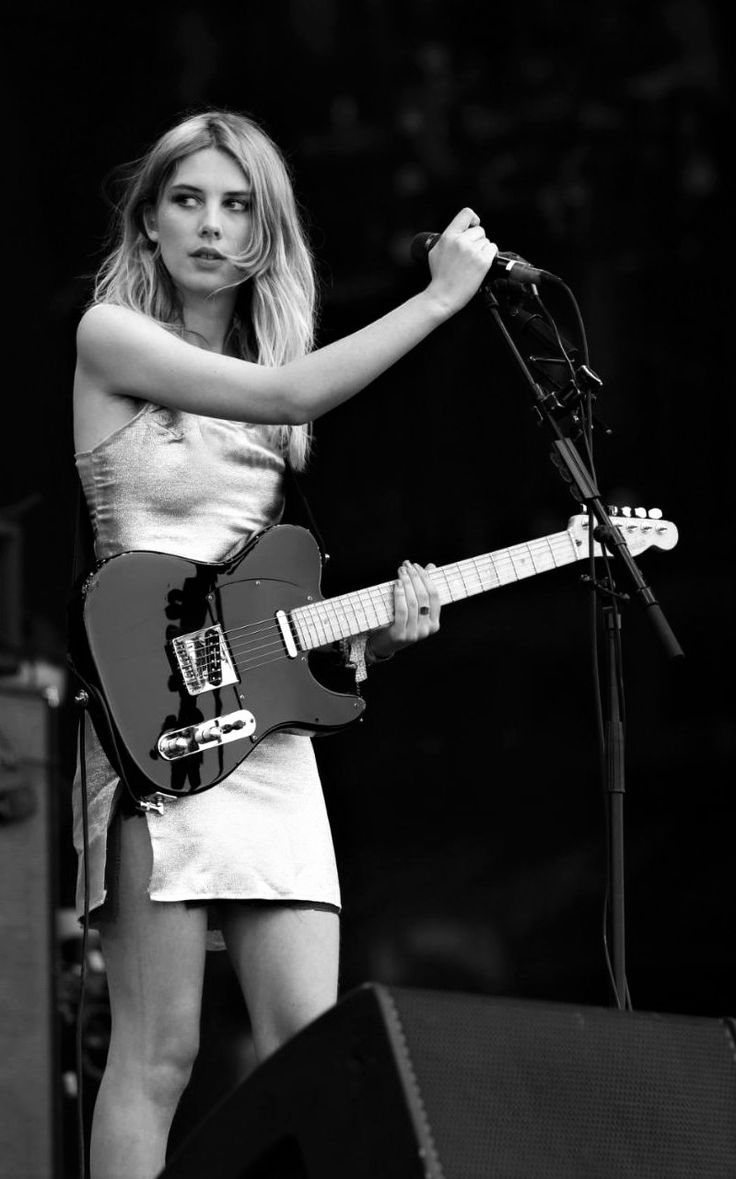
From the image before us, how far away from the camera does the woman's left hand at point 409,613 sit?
2484 mm

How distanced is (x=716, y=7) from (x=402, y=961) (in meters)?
2.50

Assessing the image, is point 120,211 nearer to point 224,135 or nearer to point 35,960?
point 224,135

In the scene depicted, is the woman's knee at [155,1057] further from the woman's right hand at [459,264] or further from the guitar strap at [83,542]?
the woman's right hand at [459,264]

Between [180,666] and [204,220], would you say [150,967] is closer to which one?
[180,666]

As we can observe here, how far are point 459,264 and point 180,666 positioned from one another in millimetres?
684

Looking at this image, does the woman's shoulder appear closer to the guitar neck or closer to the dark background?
the guitar neck

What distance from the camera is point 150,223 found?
8.50 ft

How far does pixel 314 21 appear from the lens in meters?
4.03

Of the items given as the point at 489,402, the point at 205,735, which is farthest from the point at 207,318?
the point at 489,402

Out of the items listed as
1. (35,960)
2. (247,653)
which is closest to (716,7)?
(247,653)

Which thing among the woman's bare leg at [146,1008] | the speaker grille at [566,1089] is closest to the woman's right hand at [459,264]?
the woman's bare leg at [146,1008]

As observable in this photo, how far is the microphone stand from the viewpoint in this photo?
2.21 m

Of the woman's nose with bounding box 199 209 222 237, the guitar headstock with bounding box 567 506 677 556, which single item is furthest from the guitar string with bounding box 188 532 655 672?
the woman's nose with bounding box 199 209 222 237

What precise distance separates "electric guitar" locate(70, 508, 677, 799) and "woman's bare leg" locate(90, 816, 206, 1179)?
125 mm
